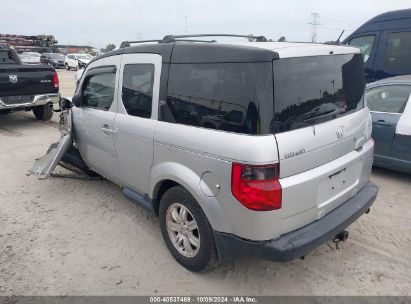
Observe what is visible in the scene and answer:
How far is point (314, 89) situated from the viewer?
103 inches

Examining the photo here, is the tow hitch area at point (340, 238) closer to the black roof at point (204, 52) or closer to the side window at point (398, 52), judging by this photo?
the black roof at point (204, 52)

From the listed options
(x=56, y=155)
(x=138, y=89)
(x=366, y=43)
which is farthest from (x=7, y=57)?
(x=366, y=43)

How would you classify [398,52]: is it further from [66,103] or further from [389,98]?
[66,103]

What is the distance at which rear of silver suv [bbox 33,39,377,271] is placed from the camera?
7.70ft

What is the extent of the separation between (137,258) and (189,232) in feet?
2.20

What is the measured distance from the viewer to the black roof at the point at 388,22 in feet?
23.6

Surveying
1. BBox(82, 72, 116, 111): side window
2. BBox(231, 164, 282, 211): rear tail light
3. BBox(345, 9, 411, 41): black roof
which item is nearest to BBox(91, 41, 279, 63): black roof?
BBox(82, 72, 116, 111): side window

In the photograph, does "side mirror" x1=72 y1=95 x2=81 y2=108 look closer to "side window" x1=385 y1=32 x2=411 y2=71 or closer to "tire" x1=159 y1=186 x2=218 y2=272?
"tire" x1=159 y1=186 x2=218 y2=272

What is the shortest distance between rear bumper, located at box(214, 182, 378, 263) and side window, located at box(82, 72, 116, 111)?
79.4 inches

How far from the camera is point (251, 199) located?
7.75 feet

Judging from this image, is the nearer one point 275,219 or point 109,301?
point 275,219

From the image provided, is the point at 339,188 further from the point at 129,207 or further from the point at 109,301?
the point at 129,207

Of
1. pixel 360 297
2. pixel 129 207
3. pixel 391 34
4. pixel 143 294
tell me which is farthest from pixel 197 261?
pixel 391 34

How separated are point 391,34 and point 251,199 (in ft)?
22.6
